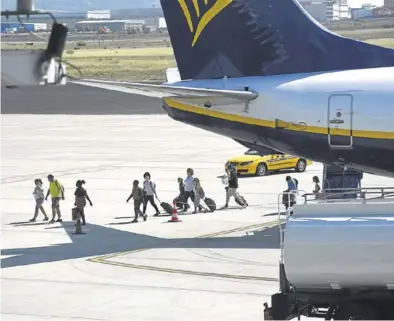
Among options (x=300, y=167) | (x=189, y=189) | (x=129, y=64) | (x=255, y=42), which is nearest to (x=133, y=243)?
(x=189, y=189)

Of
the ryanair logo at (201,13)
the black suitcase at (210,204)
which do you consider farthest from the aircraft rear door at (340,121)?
the black suitcase at (210,204)

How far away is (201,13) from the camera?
103ft

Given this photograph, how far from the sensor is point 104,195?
135ft

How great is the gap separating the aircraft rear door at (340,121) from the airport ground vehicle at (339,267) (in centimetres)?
1010

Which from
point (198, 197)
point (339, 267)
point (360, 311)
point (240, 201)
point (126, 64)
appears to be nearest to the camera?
point (339, 267)

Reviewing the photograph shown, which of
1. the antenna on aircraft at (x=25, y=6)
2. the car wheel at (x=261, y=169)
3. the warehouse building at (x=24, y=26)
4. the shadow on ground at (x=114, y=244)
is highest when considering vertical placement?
the antenna on aircraft at (x=25, y=6)

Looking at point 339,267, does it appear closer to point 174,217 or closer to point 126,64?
point 174,217

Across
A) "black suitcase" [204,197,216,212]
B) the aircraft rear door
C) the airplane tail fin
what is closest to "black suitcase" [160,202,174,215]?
"black suitcase" [204,197,216,212]

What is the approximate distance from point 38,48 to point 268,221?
25.9 m

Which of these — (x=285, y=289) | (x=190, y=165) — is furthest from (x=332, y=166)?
(x=190, y=165)

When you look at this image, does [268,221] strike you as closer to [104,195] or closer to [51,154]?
[104,195]

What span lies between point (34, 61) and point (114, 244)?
21.8m

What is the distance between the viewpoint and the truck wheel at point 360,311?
1694 centimetres

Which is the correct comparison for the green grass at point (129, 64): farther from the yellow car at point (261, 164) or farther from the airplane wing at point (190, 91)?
the airplane wing at point (190, 91)
